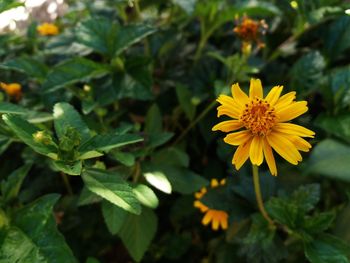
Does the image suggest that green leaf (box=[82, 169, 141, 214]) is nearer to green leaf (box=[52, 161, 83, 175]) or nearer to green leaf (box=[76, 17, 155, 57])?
green leaf (box=[52, 161, 83, 175])

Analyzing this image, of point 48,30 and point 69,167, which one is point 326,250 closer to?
point 69,167

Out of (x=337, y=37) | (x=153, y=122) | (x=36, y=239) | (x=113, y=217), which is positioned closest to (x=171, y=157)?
(x=153, y=122)

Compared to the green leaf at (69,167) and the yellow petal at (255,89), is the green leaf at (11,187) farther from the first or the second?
the yellow petal at (255,89)

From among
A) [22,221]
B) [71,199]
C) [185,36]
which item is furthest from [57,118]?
[185,36]

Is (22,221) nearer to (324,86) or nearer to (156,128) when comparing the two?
(156,128)

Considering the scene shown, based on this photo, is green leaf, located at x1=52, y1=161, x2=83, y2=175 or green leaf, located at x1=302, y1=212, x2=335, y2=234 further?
green leaf, located at x1=302, y1=212, x2=335, y2=234

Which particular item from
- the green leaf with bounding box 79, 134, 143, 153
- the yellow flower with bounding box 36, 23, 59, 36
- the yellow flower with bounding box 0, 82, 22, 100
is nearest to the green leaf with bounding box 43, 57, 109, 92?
the yellow flower with bounding box 0, 82, 22, 100
